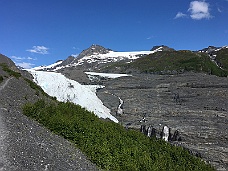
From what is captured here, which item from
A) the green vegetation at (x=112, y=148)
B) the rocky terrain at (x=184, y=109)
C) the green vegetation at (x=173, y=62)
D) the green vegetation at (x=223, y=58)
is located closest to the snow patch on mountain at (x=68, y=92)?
the rocky terrain at (x=184, y=109)

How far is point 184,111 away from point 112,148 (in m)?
20.9

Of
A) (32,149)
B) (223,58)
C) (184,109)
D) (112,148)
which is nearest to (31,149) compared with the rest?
(32,149)

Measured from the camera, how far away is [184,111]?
3600 centimetres

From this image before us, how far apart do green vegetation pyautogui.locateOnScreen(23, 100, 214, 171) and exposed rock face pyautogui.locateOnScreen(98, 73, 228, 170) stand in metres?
3.57

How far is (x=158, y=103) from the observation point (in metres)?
42.2

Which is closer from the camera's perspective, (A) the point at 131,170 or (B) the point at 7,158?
(B) the point at 7,158

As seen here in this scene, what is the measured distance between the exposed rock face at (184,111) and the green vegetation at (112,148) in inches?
140

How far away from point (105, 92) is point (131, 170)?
134ft

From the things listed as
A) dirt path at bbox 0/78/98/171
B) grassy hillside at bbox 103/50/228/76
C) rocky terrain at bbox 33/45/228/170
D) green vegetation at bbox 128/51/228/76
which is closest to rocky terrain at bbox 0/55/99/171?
dirt path at bbox 0/78/98/171

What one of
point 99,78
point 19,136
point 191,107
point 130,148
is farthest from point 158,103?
point 99,78

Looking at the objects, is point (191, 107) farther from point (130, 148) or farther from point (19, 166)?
point (19, 166)

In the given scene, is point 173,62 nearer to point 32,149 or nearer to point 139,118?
point 139,118

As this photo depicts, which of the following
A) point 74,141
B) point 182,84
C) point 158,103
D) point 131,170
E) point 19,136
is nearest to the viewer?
point 19,136

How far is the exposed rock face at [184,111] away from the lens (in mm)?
26031
